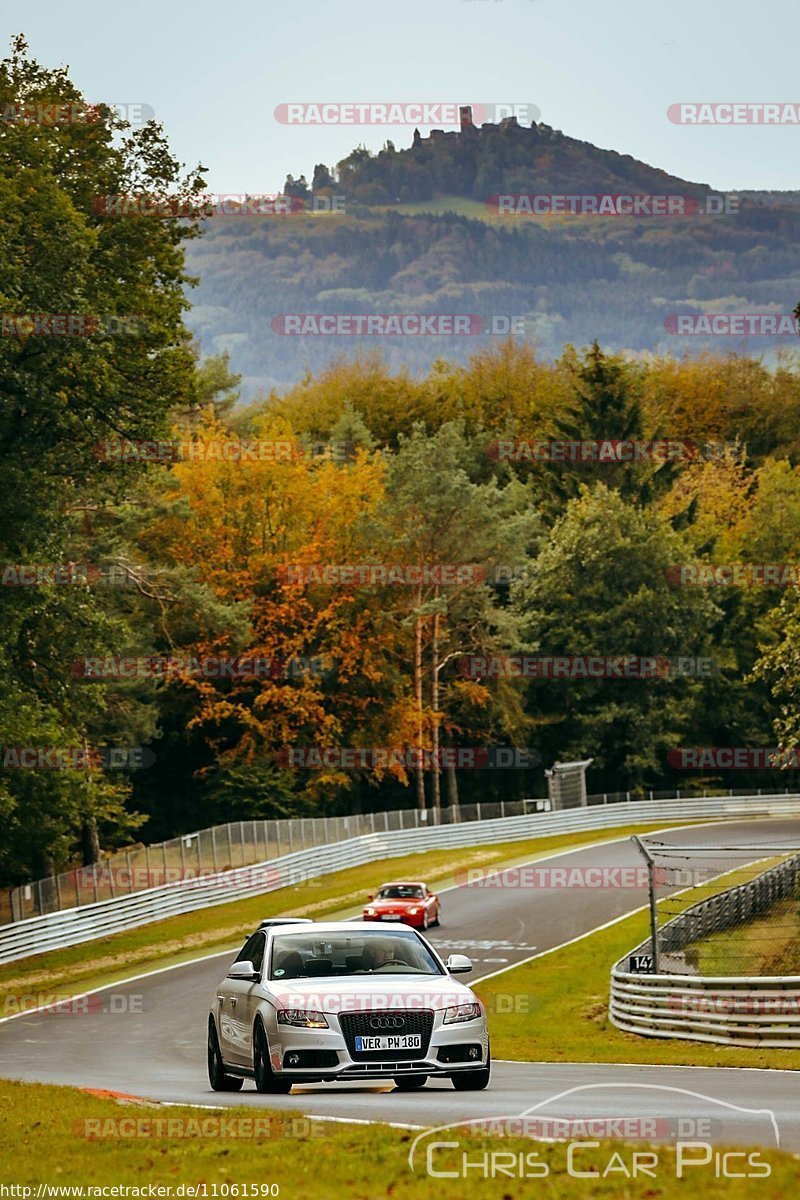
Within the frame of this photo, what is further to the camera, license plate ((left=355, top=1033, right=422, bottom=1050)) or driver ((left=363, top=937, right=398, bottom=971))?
driver ((left=363, top=937, right=398, bottom=971))

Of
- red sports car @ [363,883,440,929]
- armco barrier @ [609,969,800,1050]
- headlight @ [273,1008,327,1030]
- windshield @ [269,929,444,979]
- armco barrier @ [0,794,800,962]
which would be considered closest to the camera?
headlight @ [273,1008,327,1030]

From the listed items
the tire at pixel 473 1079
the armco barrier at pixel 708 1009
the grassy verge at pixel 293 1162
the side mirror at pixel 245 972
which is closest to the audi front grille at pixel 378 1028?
the tire at pixel 473 1079

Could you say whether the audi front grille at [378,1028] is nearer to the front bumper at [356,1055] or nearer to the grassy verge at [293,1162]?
the front bumper at [356,1055]

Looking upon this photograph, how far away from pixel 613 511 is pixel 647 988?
57.3 meters

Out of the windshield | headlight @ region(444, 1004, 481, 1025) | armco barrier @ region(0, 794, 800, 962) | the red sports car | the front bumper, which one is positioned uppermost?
the windshield

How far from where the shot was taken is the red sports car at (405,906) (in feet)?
137

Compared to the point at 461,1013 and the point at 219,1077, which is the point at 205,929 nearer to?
the point at 219,1077

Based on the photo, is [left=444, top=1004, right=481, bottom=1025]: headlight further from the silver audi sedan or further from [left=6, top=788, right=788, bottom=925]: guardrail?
[left=6, top=788, right=788, bottom=925]: guardrail

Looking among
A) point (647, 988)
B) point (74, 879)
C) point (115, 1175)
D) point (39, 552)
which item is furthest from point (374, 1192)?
point (74, 879)

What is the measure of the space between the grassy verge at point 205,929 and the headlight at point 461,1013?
20454mm

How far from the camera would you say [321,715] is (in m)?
69.9

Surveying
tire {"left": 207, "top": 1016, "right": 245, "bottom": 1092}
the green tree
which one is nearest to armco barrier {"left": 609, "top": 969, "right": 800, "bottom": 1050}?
tire {"left": 207, "top": 1016, "right": 245, "bottom": 1092}

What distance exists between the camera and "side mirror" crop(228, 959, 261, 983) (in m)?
15.0

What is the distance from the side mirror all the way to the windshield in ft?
0.55
